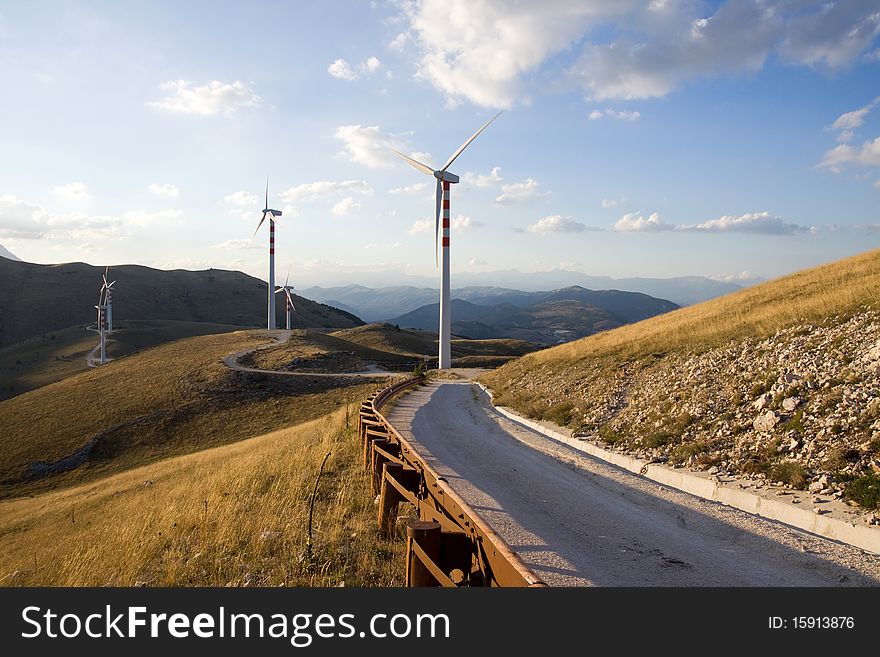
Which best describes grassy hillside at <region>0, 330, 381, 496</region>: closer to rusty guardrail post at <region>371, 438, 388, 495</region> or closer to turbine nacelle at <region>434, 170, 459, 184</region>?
turbine nacelle at <region>434, 170, 459, 184</region>

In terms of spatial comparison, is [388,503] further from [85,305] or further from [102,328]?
[85,305]

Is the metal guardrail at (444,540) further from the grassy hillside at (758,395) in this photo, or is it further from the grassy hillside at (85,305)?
the grassy hillside at (85,305)

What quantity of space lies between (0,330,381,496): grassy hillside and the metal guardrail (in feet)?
117

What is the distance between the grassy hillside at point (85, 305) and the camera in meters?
155

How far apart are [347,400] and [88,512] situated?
25678 mm

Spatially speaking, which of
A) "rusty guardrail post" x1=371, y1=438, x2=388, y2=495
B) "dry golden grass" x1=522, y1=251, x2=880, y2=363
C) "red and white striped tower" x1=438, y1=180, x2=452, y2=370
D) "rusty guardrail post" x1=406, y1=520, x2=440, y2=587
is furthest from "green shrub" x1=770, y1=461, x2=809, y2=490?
"red and white striped tower" x1=438, y1=180, x2=452, y2=370

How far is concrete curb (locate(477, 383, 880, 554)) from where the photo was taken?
10.1m

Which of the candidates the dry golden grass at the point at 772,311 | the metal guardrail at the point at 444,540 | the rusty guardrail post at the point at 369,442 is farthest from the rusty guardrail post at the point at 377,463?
the dry golden grass at the point at 772,311

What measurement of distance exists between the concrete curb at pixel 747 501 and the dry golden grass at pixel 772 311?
9069 millimetres

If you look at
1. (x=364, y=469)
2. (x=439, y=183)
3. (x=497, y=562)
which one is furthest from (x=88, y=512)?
(x=439, y=183)

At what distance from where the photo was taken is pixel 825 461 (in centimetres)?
1258

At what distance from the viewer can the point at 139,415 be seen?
50.0 m

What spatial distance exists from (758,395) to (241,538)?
1494cm
